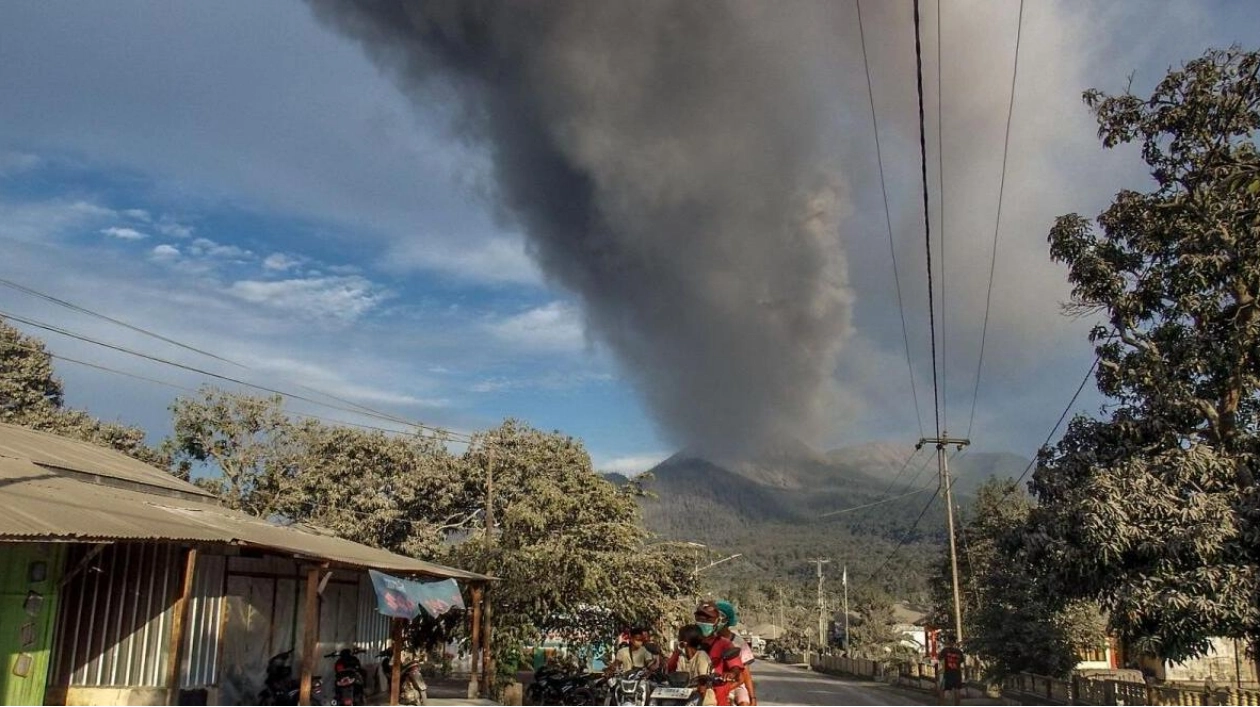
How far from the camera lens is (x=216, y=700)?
14.1 metres

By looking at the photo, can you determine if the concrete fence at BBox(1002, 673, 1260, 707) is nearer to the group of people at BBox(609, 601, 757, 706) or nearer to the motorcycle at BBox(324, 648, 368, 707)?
the group of people at BBox(609, 601, 757, 706)

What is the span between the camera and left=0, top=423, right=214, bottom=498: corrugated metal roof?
15.4 m

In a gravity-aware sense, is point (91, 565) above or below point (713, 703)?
above

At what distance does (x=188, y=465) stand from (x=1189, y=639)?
34.3 meters

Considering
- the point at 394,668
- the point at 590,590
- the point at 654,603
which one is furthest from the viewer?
the point at 654,603

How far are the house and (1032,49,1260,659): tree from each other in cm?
1202

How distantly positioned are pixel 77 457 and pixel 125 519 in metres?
6.76

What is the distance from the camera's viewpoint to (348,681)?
52.9 feet

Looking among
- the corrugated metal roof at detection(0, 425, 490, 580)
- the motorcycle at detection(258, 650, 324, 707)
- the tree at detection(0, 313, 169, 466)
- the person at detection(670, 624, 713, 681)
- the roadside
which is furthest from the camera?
the tree at detection(0, 313, 169, 466)

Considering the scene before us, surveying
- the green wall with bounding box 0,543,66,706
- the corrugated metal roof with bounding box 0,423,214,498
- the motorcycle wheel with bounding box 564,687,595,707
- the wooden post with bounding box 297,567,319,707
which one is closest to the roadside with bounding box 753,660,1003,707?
the motorcycle wheel with bounding box 564,687,595,707

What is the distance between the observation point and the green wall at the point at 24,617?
11.7 meters

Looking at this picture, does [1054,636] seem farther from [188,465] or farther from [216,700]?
[188,465]

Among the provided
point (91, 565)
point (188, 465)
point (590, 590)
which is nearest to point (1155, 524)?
point (590, 590)

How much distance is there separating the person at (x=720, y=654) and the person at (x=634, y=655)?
5599 mm
